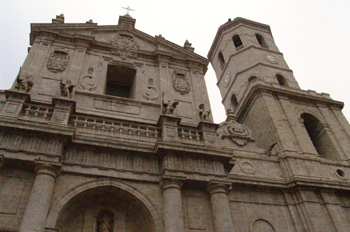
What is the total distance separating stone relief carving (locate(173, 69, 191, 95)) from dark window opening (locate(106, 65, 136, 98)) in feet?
7.00

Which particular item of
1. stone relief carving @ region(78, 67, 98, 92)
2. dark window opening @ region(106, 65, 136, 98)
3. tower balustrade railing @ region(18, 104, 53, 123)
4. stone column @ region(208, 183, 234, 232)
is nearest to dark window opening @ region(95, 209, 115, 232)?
stone column @ region(208, 183, 234, 232)

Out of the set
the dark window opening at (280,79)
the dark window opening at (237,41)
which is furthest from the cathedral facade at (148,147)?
the dark window opening at (237,41)

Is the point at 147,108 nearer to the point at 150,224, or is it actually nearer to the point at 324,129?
the point at 150,224

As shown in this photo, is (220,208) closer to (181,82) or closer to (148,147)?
(148,147)

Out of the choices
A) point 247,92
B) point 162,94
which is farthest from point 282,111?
point 162,94

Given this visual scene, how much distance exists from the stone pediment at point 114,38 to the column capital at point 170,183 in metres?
8.05

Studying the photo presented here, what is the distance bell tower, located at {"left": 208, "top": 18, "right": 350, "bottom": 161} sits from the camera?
17.5 m

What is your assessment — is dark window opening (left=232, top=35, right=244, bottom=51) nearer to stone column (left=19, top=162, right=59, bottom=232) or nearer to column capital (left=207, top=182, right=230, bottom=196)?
column capital (left=207, top=182, right=230, bottom=196)

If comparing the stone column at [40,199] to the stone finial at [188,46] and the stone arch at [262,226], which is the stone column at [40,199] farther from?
the stone finial at [188,46]

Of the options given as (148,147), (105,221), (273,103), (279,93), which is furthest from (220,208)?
(279,93)

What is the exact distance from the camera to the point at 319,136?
63.1 feet

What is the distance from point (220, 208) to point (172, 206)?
167 cm

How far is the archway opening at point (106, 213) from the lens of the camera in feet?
34.4

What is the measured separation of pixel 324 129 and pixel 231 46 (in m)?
10.4
